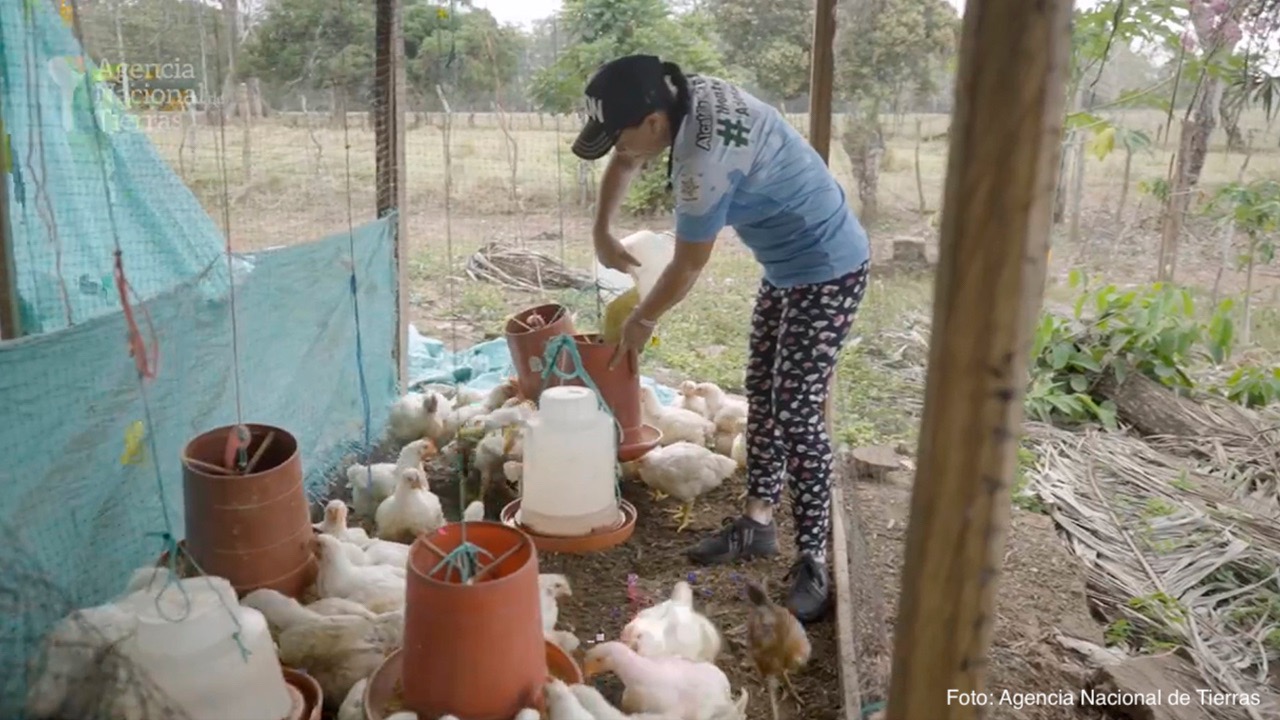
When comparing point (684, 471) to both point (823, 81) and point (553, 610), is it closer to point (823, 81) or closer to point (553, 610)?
point (553, 610)

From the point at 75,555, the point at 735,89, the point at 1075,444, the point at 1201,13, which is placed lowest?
the point at 1075,444

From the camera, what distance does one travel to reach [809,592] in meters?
2.58

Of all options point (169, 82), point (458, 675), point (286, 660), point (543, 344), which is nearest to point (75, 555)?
point (286, 660)

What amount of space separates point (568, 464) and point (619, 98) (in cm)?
99

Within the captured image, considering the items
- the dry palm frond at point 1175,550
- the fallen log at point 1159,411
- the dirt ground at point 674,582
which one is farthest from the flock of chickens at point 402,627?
the fallen log at point 1159,411

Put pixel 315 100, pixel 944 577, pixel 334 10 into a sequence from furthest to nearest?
pixel 315 100 → pixel 334 10 → pixel 944 577

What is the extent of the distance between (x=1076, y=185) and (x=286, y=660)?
248 inches

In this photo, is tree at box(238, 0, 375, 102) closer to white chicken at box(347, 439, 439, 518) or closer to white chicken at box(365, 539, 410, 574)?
white chicken at box(347, 439, 439, 518)

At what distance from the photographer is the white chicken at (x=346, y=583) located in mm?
2244

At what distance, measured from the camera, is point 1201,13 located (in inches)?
159

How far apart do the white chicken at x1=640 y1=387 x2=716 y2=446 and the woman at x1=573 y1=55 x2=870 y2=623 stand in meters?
0.67

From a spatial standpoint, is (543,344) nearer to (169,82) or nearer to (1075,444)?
(1075,444)

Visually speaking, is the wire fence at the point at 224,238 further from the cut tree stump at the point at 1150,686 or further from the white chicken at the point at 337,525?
the cut tree stump at the point at 1150,686

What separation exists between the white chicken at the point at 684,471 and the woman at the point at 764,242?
0.30m
